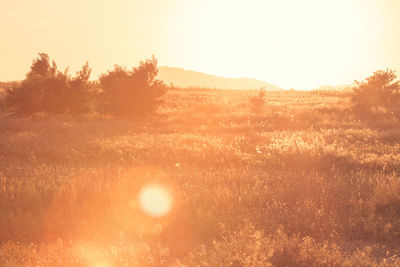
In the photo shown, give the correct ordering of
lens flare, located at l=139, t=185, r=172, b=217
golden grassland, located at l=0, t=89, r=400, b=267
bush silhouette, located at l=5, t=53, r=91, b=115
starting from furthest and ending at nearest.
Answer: bush silhouette, located at l=5, t=53, r=91, b=115
lens flare, located at l=139, t=185, r=172, b=217
golden grassland, located at l=0, t=89, r=400, b=267

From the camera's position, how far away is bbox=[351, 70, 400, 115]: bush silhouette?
22.2 m

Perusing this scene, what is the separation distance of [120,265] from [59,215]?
2100 millimetres

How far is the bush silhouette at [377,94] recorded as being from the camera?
2215 cm

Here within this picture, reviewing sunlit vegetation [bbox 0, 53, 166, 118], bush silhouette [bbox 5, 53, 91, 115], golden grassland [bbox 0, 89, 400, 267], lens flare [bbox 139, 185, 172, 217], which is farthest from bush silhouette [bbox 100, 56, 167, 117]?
lens flare [bbox 139, 185, 172, 217]

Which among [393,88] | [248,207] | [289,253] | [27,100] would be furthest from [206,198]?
[393,88]

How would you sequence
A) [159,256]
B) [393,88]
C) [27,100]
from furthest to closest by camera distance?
1. [393,88]
2. [27,100]
3. [159,256]

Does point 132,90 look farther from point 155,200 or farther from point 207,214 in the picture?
point 207,214

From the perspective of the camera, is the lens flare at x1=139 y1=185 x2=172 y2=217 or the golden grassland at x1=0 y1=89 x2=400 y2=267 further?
the lens flare at x1=139 y1=185 x2=172 y2=217

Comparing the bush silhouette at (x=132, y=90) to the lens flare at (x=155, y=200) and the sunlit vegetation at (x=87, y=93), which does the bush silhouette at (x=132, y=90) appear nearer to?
the sunlit vegetation at (x=87, y=93)

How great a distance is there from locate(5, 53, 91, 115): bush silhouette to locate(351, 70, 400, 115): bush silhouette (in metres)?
17.1

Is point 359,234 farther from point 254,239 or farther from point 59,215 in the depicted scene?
point 59,215

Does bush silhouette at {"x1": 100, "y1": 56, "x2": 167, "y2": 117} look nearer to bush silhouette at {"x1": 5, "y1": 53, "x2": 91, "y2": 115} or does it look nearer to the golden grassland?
bush silhouette at {"x1": 5, "y1": 53, "x2": 91, "y2": 115}

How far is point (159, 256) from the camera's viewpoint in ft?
13.0

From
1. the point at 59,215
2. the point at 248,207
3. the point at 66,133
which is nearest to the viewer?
the point at 59,215
